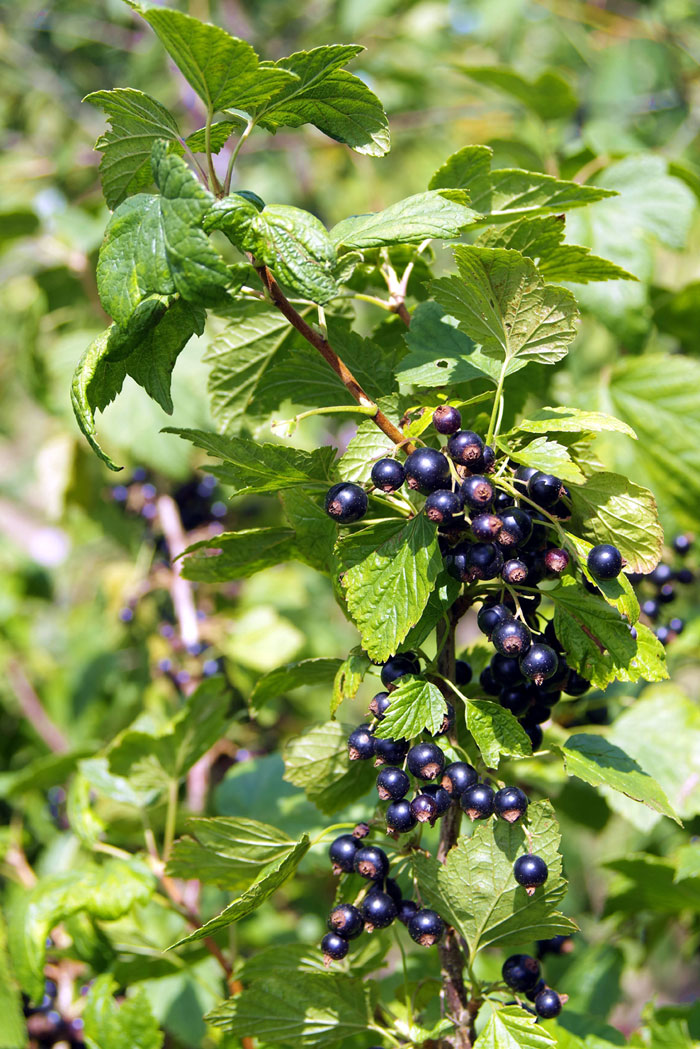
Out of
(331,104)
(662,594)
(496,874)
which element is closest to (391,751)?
(496,874)

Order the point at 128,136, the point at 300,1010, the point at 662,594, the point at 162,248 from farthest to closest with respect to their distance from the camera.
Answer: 1. the point at 662,594
2. the point at 300,1010
3. the point at 128,136
4. the point at 162,248

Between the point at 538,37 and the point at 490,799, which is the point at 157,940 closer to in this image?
the point at 490,799

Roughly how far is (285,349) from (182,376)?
971 millimetres

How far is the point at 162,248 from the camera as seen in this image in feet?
2.26

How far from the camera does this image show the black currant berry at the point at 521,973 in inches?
34.5

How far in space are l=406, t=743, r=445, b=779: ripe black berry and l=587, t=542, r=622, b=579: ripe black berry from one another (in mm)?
192

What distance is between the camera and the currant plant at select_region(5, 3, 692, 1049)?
714 mm

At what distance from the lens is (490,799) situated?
0.76 metres

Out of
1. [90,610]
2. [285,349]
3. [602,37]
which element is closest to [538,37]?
[602,37]

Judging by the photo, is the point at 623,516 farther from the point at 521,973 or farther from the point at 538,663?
the point at 521,973

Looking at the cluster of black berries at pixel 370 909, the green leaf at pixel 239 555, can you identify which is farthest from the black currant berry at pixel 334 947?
the green leaf at pixel 239 555

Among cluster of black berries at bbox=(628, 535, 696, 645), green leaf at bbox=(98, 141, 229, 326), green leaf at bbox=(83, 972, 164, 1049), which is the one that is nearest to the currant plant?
green leaf at bbox=(98, 141, 229, 326)

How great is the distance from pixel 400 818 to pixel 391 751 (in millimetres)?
58

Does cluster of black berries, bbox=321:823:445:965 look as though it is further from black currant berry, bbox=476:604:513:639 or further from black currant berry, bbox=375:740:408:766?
black currant berry, bbox=476:604:513:639
